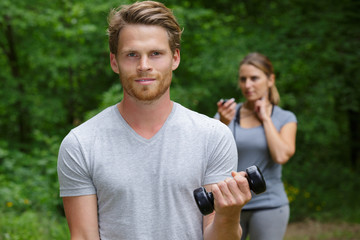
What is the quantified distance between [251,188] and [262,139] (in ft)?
7.00

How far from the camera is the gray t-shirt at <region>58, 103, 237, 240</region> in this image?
198 cm

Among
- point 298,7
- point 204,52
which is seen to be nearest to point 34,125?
point 204,52

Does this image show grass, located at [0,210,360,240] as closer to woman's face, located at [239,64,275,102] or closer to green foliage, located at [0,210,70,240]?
green foliage, located at [0,210,70,240]

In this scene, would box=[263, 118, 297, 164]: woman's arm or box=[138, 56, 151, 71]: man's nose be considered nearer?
box=[138, 56, 151, 71]: man's nose

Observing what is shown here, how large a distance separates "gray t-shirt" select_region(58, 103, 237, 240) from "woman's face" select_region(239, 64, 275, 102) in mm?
2118

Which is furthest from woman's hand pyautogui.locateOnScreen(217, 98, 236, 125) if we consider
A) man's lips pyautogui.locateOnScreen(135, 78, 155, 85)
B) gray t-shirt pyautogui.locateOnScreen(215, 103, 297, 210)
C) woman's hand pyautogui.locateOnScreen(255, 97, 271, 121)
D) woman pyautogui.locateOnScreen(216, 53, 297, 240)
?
man's lips pyautogui.locateOnScreen(135, 78, 155, 85)

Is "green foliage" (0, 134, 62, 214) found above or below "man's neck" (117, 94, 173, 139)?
below

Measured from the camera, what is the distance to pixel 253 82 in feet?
13.6

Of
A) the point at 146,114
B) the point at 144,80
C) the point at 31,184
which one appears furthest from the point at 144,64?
the point at 31,184

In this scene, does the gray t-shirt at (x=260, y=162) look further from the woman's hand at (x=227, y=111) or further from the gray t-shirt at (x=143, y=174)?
the gray t-shirt at (x=143, y=174)

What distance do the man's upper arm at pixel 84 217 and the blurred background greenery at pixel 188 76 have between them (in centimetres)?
337

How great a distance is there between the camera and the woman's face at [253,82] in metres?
4.14

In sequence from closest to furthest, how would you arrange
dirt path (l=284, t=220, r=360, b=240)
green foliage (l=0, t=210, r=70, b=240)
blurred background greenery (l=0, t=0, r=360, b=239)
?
green foliage (l=0, t=210, r=70, b=240), blurred background greenery (l=0, t=0, r=360, b=239), dirt path (l=284, t=220, r=360, b=240)

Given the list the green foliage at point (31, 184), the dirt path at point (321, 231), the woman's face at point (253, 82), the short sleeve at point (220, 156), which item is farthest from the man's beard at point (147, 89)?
the dirt path at point (321, 231)
